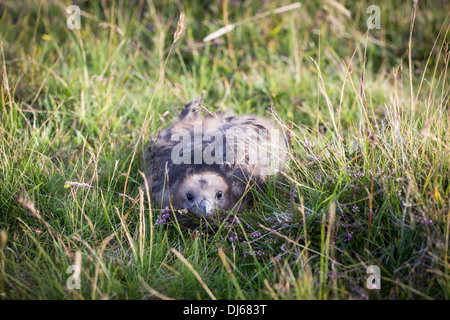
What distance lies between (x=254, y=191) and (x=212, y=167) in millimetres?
337

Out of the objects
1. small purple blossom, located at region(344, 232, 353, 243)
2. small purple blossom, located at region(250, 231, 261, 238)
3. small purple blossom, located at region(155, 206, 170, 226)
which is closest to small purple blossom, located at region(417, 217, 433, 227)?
small purple blossom, located at region(344, 232, 353, 243)

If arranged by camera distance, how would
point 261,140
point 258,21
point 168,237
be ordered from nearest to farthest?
point 168,237
point 261,140
point 258,21

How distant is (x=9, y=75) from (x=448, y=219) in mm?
3664

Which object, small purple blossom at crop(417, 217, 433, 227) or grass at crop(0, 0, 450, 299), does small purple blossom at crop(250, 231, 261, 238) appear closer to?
grass at crop(0, 0, 450, 299)

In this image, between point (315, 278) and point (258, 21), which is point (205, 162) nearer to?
point (315, 278)

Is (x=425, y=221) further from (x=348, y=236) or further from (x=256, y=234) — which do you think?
(x=256, y=234)

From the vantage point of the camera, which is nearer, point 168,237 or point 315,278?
point 315,278

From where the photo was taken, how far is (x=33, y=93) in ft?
13.3

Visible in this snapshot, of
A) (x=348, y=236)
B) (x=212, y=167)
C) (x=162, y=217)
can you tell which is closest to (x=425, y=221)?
(x=348, y=236)

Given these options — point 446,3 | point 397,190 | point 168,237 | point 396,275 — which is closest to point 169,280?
point 168,237

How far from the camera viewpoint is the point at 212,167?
3039 mm

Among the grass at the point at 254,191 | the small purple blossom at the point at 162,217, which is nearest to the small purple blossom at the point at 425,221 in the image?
the grass at the point at 254,191

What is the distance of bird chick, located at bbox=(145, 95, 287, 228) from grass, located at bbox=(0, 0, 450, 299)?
0.47 ft
